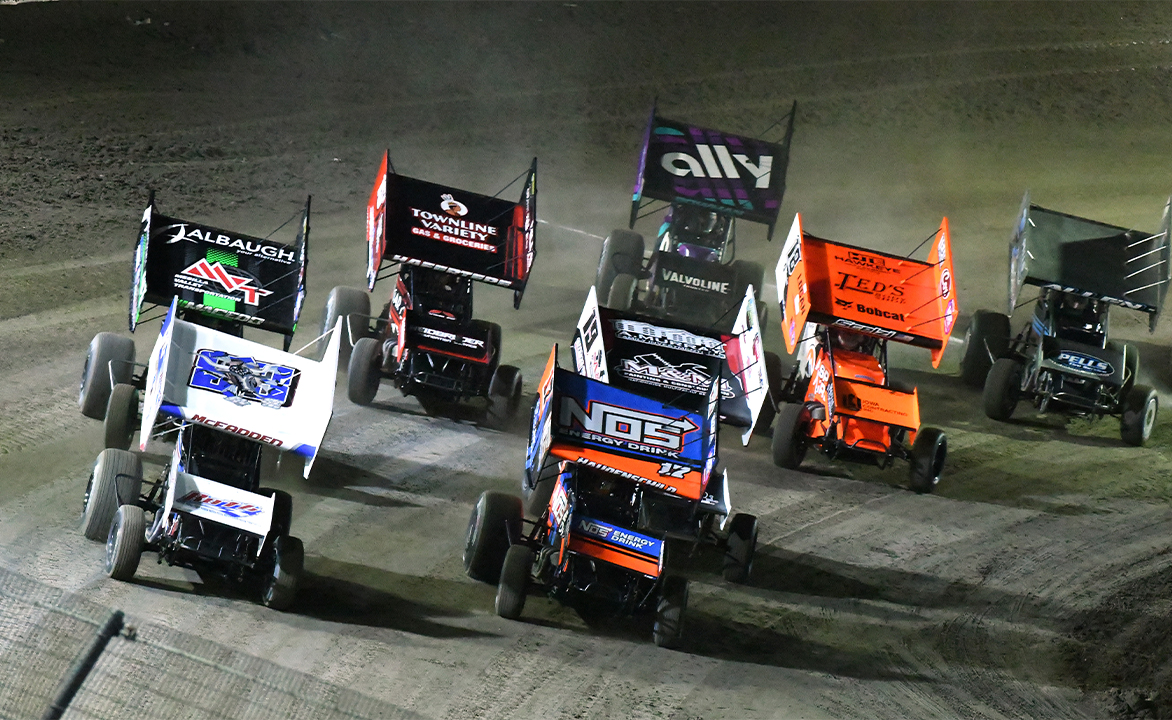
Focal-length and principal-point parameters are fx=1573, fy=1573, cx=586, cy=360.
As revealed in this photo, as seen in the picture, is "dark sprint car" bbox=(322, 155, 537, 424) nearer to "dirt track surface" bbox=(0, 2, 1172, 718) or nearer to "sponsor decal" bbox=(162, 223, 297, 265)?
"dirt track surface" bbox=(0, 2, 1172, 718)

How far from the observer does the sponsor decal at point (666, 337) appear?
19094 millimetres

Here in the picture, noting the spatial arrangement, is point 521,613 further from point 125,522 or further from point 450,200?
point 450,200

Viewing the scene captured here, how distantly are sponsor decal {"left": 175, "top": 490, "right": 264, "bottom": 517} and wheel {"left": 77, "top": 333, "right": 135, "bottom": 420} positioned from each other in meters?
3.38

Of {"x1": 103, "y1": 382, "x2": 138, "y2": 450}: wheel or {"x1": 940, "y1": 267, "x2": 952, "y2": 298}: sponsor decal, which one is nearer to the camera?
{"x1": 103, "y1": 382, "x2": 138, "y2": 450}: wheel

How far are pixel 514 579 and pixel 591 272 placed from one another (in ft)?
44.2

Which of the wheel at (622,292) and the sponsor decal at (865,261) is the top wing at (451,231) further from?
the sponsor decal at (865,261)

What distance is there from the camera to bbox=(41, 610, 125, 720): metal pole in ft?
37.3

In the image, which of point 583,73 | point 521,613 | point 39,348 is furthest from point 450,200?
point 583,73

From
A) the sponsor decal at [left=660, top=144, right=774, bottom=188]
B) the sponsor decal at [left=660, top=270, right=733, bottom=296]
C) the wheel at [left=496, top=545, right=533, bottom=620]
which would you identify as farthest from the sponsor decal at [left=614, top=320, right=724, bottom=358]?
the sponsor decal at [left=660, top=144, right=774, bottom=188]

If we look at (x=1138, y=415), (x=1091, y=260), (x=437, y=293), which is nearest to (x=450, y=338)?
(x=437, y=293)

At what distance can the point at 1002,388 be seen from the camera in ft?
74.9

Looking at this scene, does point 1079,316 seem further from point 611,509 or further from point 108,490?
point 108,490

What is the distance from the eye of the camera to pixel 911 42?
40.5 m

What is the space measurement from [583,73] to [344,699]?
2557cm
